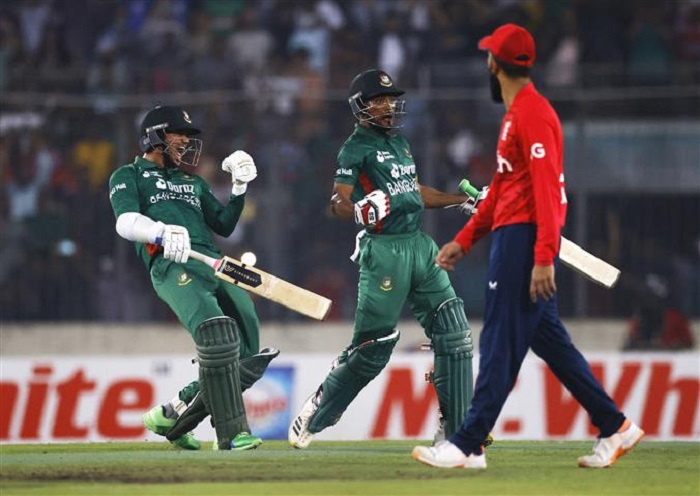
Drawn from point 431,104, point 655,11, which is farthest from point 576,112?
point 655,11

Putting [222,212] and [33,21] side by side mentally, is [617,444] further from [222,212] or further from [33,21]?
[33,21]

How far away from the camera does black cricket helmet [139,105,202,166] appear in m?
10.8

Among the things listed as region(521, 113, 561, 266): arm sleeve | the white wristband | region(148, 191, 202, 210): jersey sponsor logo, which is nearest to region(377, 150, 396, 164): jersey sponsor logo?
the white wristband

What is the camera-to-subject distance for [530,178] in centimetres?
841

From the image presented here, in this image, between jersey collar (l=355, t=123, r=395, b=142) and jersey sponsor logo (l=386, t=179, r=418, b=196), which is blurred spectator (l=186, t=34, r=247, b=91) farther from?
jersey sponsor logo (l=386, t=179, r=418, b=196)

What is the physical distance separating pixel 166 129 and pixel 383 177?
4.90ft

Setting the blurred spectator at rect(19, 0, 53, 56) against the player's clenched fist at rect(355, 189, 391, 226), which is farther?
the blurred spectator at rect(19, 0, 53, 56)

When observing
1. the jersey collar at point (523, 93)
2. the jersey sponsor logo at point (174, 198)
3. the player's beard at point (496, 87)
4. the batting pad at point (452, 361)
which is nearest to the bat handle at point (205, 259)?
the jersey sponsor logo at point (174, 198)

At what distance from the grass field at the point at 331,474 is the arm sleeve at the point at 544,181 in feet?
3.76

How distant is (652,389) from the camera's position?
1544cm

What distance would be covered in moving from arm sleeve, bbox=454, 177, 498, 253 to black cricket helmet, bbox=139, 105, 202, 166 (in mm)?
2719

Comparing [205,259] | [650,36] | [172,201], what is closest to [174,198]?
[172,201]

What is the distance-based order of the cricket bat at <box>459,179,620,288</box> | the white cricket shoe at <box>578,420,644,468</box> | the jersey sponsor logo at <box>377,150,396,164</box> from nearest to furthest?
1. the white cricket shoe at <box>578,420,644,468</box>
2. the cricket bat at <box>459,179,620,288</box>
3. the jersey sponsor logo at <box>377,150,396,164</box>

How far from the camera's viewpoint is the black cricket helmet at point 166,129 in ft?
35.5
